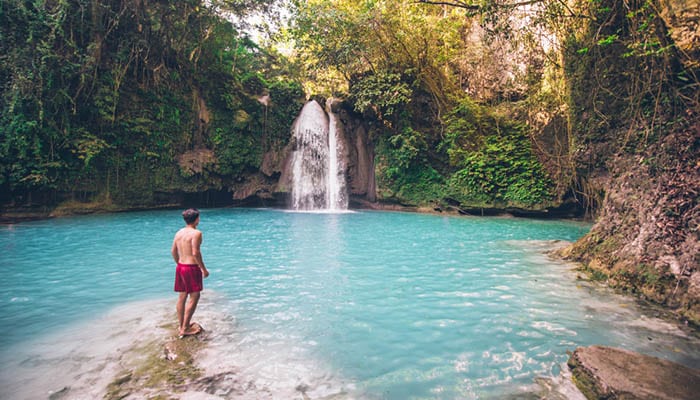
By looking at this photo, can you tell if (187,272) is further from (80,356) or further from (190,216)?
(80,356)

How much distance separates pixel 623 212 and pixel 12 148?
1648 centimetres

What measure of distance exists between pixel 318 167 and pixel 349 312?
13838 millimetres

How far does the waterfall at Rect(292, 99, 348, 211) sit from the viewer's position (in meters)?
17.5

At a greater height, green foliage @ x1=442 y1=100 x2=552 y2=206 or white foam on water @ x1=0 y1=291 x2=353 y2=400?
green foliage @ x1=442 y1=100 x2=552 y2=206

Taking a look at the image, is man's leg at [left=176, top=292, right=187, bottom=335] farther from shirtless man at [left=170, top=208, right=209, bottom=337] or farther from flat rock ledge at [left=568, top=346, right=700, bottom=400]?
flat rock ledge at [left=568, top=346, right=700, bottom=400]

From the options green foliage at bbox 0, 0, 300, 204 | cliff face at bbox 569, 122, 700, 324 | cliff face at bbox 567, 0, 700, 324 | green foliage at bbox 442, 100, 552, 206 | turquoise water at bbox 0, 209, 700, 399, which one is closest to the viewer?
turquoise water at bbox 0, 209, 700, 399

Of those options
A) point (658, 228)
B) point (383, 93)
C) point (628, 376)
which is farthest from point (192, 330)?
point (383, 93)

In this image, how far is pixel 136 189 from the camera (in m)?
14.9

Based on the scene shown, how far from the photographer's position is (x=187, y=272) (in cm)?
361

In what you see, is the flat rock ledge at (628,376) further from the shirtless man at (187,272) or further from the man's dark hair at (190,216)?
the man's dark hair at (190,216)

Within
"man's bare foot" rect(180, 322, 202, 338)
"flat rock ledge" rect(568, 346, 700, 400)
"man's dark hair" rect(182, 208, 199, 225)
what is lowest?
"man's bare foot" rect(180, 322, 202, 338)

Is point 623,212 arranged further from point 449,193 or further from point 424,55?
point 424,55

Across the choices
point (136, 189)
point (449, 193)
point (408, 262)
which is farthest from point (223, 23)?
point (408, 262)

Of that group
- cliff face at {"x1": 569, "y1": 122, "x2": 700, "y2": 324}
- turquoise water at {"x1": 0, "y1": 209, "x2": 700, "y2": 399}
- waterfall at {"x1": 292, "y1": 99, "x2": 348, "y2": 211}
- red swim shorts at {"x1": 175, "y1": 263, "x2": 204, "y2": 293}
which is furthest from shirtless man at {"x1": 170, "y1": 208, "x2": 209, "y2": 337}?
waterfall at {"x1": 292, "y1": 99, "x2": 348, "y2": 211}
